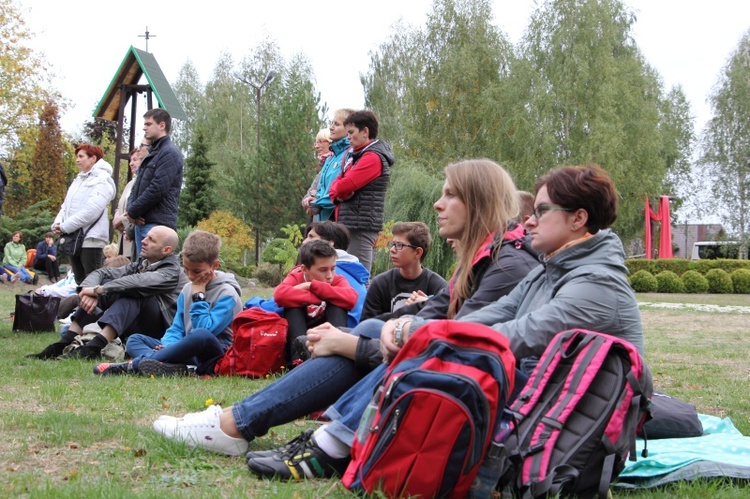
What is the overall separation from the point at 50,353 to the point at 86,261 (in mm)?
2305

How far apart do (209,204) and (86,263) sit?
92.4 ft

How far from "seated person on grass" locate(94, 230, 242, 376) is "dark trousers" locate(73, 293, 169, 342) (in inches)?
12.3

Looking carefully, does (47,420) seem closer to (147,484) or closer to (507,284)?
(147,484)

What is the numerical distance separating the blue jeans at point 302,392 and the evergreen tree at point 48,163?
1561 inches

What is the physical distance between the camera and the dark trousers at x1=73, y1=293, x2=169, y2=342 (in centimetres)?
676

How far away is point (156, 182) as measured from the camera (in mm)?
7938

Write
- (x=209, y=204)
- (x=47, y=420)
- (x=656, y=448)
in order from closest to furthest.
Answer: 1. (x=656, y=448)
2. (x=47, y=420)
3. (x=209, y=204)

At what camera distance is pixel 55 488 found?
278 cm

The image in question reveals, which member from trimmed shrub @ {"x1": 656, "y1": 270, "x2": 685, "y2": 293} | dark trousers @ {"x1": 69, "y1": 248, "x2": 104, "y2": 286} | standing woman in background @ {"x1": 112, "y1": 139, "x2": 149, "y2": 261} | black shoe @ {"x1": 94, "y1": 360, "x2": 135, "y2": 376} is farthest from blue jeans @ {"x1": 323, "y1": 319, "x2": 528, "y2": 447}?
trimmed shrub @ {"x1": 656, "y1": 270, "x2": 685, "y2": 293}

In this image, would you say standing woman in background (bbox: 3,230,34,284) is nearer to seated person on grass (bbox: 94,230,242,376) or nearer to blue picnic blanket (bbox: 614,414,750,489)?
seated person on grass (bbox: 94,230,242,376)

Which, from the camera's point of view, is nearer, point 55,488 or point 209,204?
point 55,488

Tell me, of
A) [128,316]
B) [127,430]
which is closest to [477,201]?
[127,430]

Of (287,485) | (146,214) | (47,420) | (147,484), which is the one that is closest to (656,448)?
(287,485)

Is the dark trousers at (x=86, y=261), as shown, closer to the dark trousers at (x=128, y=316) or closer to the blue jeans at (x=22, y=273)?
the dark trousers at (x=128, y=316)
